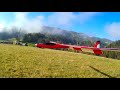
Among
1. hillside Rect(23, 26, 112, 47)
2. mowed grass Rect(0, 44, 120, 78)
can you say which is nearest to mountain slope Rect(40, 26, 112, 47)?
hillside Rect(23, 26, 112, 47)

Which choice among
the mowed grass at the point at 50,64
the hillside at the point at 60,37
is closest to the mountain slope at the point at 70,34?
the hillside at the point at 60,37

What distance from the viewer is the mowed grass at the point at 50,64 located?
5367mm

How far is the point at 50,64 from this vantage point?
564cm

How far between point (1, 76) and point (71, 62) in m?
1.77

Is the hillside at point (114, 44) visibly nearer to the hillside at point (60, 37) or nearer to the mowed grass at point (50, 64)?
the hillside at point (60, 37)

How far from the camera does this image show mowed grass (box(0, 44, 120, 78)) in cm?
537

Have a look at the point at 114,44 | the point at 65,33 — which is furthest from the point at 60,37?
the point at 114,44

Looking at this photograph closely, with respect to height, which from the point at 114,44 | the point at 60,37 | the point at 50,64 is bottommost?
the point at 50,64

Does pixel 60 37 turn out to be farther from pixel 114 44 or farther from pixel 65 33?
pixel 114 44

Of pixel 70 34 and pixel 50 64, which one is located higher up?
pixel 70 34

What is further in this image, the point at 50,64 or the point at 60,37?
the point at 50,64
